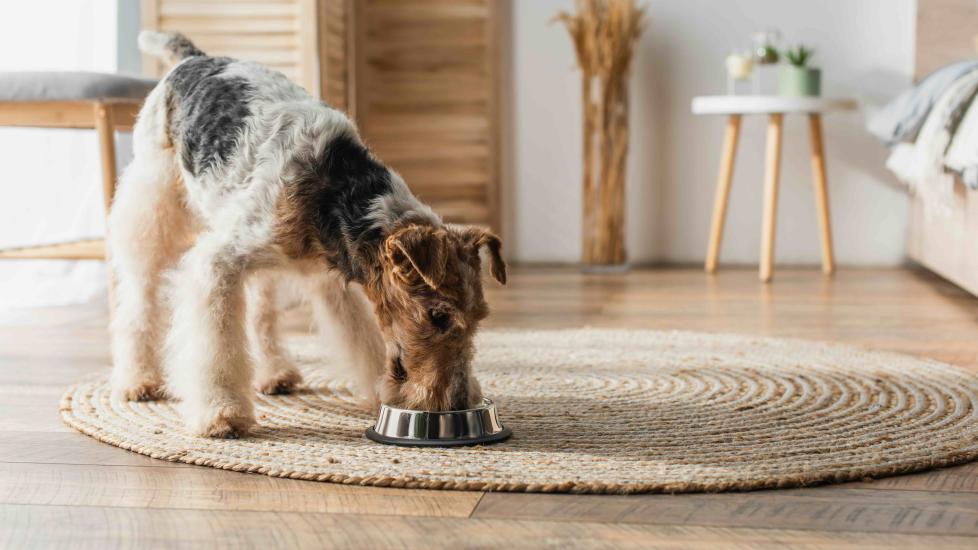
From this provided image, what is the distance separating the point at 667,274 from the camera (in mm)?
4945

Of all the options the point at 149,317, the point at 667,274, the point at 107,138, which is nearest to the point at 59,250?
the point at 107,138

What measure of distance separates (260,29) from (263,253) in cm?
282

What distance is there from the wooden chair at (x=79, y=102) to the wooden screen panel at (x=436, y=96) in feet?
7.35

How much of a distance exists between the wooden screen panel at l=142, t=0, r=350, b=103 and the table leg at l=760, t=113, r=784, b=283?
1886 mm

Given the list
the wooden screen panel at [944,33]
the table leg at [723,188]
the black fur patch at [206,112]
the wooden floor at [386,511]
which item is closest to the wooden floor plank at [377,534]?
the wooden floor at [386,511]

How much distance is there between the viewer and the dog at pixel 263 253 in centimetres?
184

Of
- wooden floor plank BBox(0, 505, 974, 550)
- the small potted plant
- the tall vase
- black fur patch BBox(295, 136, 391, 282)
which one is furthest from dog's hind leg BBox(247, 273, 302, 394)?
the small potted plant

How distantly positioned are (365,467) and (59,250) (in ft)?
6.97

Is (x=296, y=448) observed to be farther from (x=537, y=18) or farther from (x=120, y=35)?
(x=537, y=18)

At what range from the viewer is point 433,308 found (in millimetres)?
1807

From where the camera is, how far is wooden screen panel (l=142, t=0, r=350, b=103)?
4.55 metres

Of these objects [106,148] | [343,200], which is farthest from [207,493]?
[106,148]

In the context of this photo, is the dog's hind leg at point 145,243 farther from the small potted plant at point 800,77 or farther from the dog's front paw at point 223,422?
the small potted plant at point 800,77

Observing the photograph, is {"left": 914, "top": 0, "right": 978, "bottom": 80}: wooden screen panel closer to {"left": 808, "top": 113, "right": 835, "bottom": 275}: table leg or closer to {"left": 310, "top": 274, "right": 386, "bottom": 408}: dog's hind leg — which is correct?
{"left": 808, "top": 113, "right": 835, "bottom": 275}: table leg
